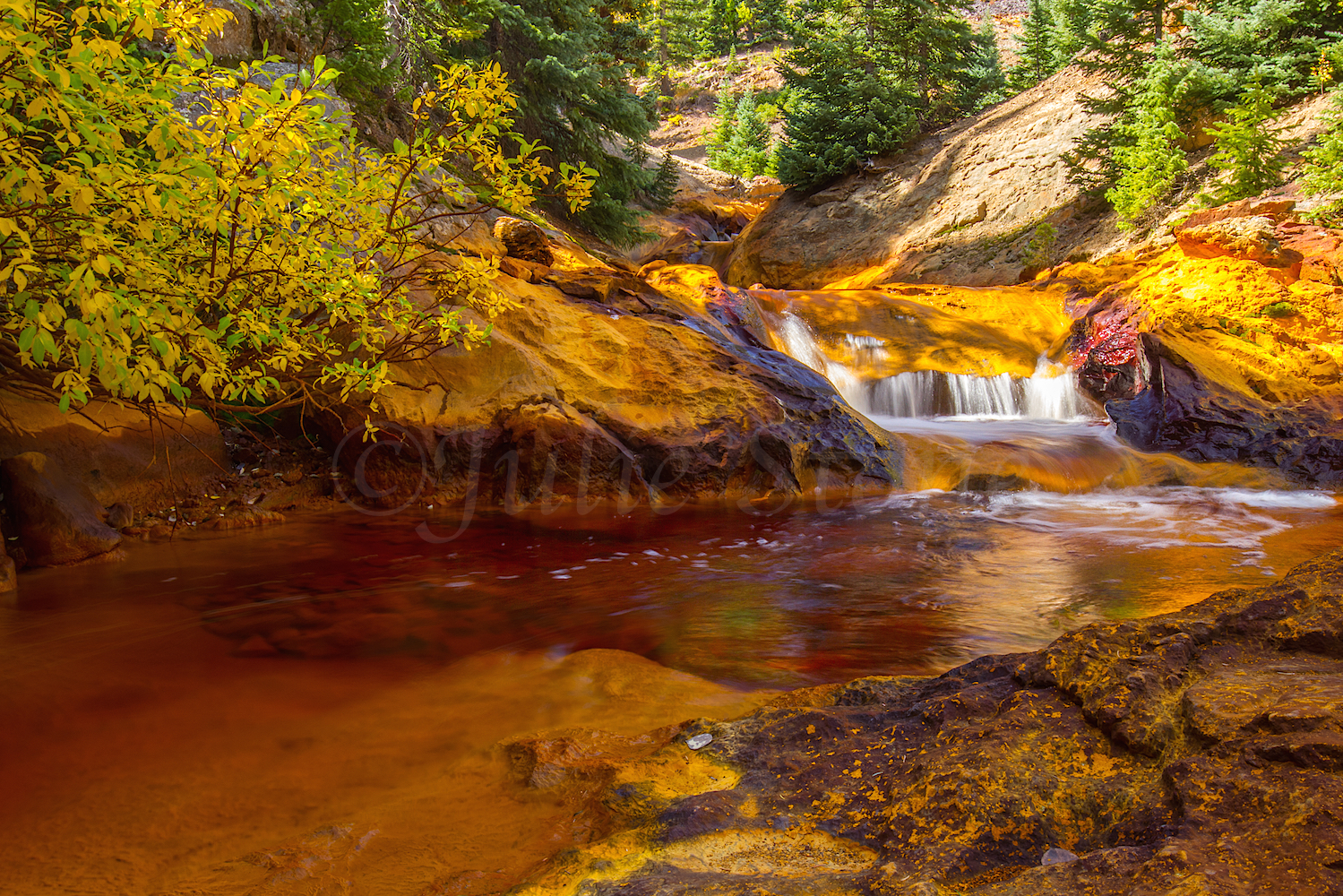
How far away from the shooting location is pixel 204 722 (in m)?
2.64

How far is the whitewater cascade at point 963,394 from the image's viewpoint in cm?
1112

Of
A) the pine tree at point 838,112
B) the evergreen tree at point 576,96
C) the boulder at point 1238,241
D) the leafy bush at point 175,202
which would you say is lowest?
the leafy bush at point 175,202

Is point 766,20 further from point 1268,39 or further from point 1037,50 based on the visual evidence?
point 1268,39

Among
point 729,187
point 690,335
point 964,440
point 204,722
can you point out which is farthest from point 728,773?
point 729,187

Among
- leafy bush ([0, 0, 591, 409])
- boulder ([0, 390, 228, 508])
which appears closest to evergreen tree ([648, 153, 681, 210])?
boulder ([0, 390, 228, 508])

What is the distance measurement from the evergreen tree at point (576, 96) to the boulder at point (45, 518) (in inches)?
373

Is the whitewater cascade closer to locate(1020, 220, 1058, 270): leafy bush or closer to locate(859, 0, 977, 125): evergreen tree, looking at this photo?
locate(1020, 220, 1058, 270): leafy bush

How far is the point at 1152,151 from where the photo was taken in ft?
44.1

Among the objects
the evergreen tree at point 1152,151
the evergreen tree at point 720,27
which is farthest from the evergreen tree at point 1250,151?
the evergreen tree at point 720,27

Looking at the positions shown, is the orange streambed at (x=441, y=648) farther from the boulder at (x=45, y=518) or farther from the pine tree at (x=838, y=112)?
the pine tree at (x=838, y=112)

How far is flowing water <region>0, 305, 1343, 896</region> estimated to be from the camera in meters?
1.92

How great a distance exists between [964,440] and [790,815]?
25.8 ft

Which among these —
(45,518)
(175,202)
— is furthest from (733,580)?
(45,518)

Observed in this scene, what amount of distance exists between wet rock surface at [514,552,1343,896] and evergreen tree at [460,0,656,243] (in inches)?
472
